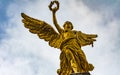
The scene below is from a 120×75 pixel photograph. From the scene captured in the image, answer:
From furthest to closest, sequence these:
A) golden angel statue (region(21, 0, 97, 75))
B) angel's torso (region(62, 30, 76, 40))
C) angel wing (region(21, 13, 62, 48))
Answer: angel wing (region(21, 13, 62, 48)), angel's torso (region(62, 30, 76, 40)), golden angel statue (region(21, 0, 97, 75))

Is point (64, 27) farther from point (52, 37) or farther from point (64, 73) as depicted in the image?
point (64, 73)

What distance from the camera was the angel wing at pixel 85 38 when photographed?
18.8 metres

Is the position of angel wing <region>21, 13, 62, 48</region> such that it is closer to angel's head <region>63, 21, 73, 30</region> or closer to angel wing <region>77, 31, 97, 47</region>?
angel's head <region>63, 21, 73, 30</region>

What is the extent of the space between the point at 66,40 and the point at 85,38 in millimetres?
961

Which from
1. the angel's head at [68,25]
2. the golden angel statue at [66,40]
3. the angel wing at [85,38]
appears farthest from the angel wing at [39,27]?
the angel wing at [85,38]

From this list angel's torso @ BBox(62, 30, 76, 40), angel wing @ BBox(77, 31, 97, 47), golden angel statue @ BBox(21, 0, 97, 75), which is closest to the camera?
golden angel statue @ BBox(21, 0, 97, 75)

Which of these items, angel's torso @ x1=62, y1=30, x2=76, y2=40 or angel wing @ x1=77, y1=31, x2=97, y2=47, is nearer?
angel's torso @ x1=62, y1=30, x2=76, y2=40

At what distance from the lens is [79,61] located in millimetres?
18031

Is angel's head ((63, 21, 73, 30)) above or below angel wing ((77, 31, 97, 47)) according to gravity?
above

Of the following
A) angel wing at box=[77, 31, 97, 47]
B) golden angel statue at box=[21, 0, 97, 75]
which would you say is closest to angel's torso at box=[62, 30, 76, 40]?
golden angel statue at box=[21, 0, 97, 75]

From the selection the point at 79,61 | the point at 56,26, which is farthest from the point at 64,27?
the point at 79,61

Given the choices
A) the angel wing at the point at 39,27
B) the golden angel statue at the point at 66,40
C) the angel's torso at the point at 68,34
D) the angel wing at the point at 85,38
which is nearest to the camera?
the golden angel statue at the point at 66,40

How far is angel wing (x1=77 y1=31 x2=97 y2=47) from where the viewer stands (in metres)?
18.8

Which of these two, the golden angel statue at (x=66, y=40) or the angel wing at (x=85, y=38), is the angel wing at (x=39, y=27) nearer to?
the golden angel statue at (x=66, y=40)
